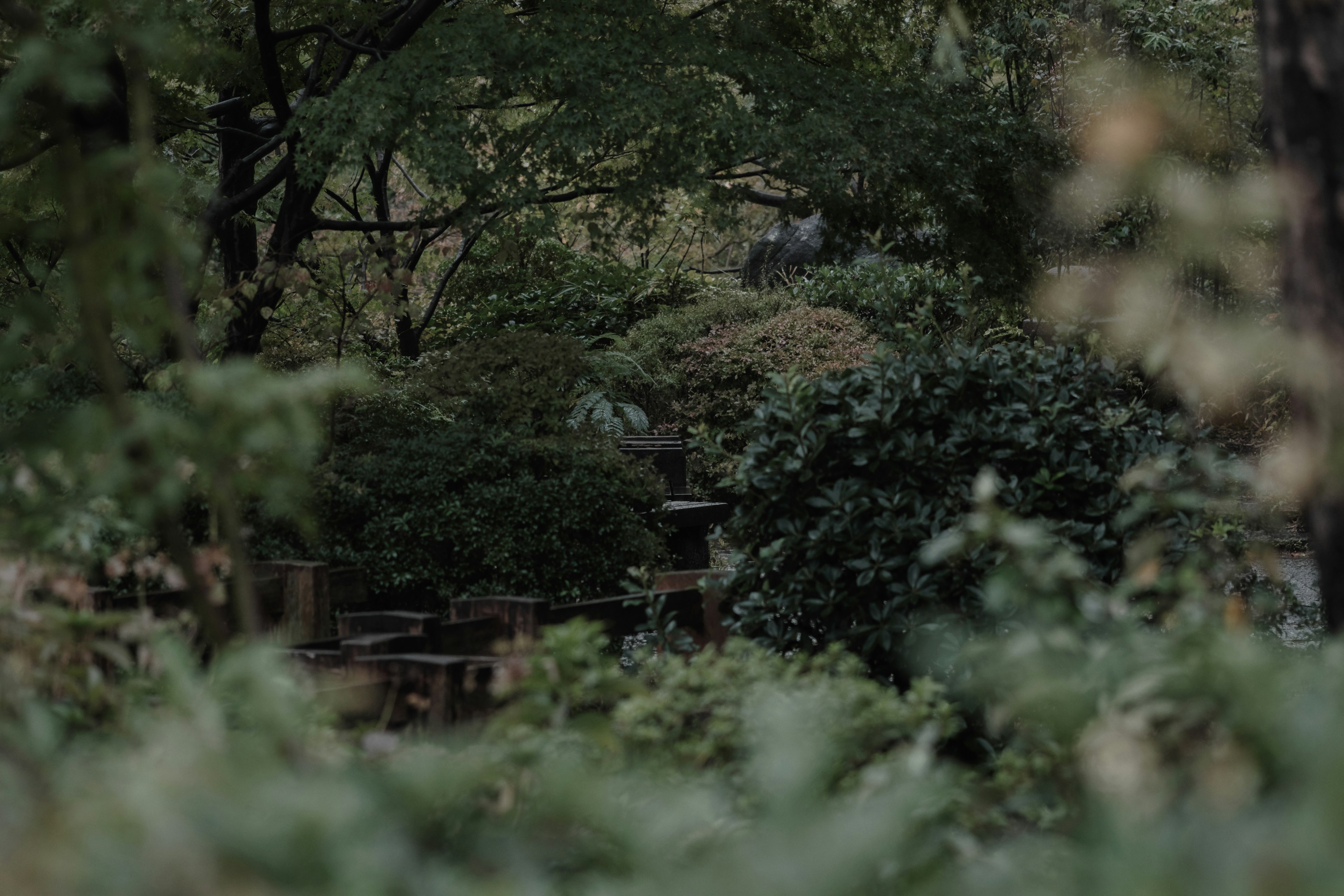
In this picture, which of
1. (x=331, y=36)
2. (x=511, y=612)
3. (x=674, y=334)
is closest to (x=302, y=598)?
(x=511, y=612)

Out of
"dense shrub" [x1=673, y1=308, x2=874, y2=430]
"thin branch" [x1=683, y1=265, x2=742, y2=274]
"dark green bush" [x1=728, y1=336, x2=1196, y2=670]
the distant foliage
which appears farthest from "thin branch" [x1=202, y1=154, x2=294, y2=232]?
"thin branch" [x1=683, y1=265, x2=742, y2=274]

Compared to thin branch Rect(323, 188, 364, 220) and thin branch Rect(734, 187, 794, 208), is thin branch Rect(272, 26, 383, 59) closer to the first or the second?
thin branch Rect(734, 187, 794, 208)

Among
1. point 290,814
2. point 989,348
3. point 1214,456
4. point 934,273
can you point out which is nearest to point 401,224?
point 989,348

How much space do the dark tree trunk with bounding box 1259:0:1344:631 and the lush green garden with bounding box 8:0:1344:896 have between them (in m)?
0.07

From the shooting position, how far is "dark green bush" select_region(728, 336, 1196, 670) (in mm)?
3283

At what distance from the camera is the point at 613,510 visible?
5.65m

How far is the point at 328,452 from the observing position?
586 centimetres

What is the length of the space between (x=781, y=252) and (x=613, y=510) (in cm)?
1317

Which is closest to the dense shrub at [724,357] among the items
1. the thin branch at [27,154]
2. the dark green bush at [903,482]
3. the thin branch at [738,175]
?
the thin branch at [738,175]

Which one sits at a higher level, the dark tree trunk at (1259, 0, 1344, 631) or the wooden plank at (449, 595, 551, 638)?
the dark tree trunk at (1259, 0, 1344, 631)

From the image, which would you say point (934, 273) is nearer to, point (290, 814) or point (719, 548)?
point (719, 548)

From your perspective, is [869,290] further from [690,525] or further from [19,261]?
[19,261]

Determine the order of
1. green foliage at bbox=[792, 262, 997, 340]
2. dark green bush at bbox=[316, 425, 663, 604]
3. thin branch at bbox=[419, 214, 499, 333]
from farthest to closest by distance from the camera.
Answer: thin branch at bbox=[419, 214, 499, 333] → green foliage at bbox=[792, 262, 997, 340] → dark green bush at bbox=[316, 425, 663, 604]

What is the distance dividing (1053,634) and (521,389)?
16.3 ft
